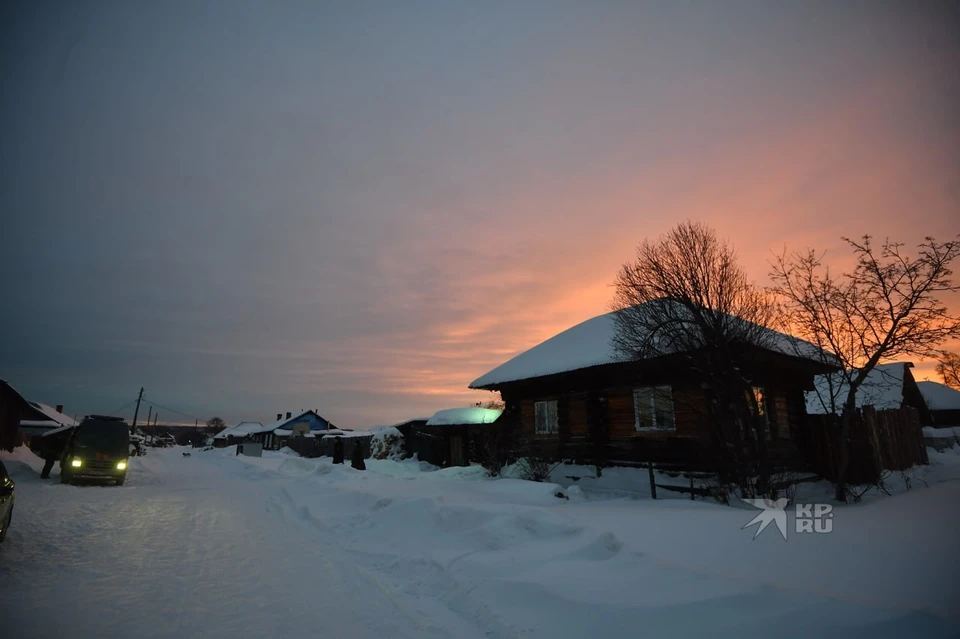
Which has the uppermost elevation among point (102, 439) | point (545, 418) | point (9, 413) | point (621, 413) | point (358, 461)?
point (9, 413)

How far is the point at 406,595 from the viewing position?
19.1 ft

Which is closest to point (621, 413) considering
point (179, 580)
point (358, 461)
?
point (358, 461)

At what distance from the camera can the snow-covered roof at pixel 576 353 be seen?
14655 mm

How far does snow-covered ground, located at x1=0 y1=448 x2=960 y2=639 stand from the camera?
13.6 feet

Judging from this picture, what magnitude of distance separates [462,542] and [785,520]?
5.08 meters

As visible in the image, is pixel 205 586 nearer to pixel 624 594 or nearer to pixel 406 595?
pixel 406 595

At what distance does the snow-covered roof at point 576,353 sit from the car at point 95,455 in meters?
13.7

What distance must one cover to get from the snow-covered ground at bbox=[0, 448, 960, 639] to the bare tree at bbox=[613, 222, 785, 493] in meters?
2.51

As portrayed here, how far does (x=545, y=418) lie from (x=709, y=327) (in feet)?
30.3

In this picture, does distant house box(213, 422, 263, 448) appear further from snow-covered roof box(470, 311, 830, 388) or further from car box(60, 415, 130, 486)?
snow-covered roof box(470, 311, 830, 388)

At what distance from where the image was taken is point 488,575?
5902 mm

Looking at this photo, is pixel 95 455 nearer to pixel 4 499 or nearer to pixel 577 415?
pixel 4 499

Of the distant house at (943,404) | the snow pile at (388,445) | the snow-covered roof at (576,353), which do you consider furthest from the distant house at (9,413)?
the distant house at (943,404)

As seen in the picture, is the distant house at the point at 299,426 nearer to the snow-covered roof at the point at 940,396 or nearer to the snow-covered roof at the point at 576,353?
the snow-covered roof at the point at 576,353
